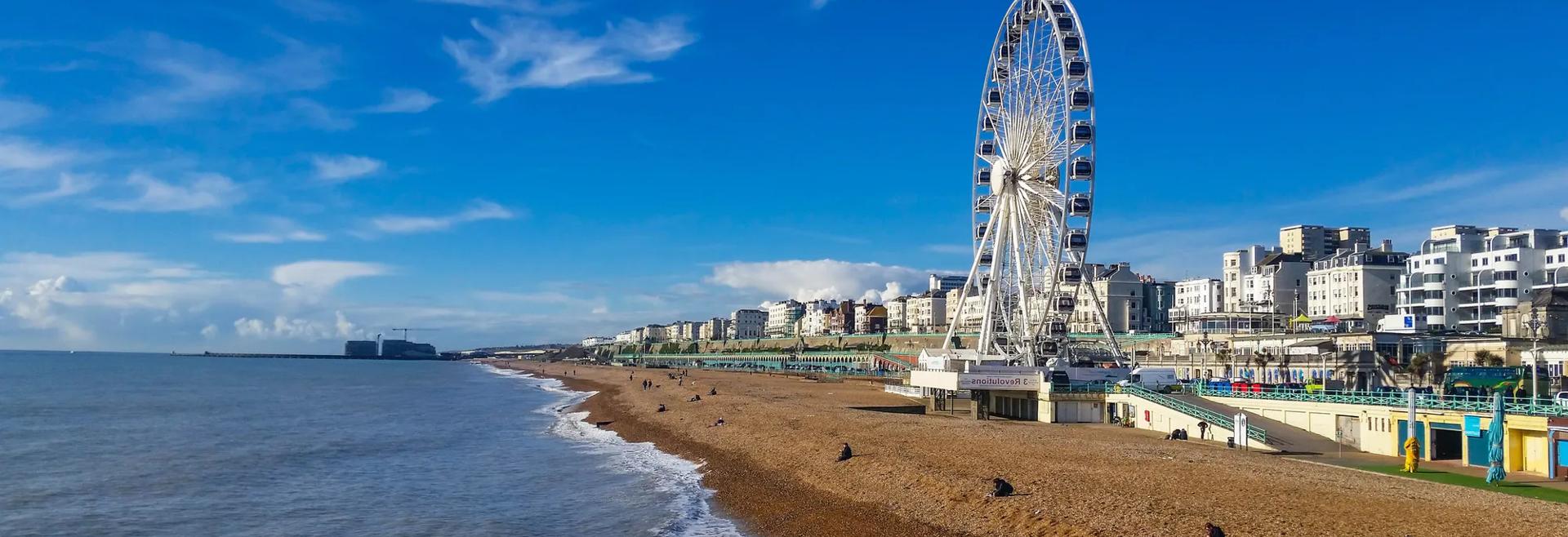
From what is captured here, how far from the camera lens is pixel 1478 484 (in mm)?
25172

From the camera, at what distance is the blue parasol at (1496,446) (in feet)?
83.6

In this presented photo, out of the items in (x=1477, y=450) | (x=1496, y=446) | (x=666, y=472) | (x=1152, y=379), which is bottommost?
(x=666, y=472)

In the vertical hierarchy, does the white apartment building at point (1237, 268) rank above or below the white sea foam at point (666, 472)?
above

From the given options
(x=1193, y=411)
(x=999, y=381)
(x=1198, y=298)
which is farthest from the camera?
(x=1198, y=298)

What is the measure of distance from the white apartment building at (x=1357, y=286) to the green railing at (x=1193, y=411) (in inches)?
2636

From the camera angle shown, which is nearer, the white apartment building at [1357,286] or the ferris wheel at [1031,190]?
the ferris wheel at [1031,190]

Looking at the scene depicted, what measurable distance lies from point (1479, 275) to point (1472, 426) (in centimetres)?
7254

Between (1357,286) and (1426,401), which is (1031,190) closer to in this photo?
(1426,401)

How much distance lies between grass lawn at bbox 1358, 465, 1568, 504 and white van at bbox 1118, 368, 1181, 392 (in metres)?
20.7

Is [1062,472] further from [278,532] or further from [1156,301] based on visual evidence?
[1156,301]

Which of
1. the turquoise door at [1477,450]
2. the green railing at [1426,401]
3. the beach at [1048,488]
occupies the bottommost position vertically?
the beach at [1048,488]

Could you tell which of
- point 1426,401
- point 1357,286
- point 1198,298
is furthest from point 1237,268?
point 1426,401

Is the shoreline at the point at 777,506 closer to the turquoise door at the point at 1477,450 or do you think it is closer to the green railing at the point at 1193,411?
the green railing at the point at 1193,411

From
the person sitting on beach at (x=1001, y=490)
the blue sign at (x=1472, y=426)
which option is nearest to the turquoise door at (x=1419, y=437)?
the blue sign at (x=1472, y=426)
